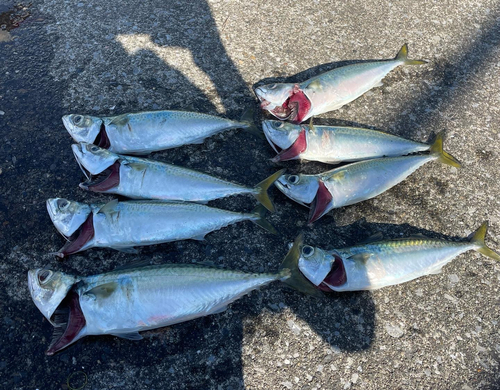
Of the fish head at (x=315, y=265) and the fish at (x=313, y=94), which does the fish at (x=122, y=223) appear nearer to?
the fish head at (x=315, y=265)

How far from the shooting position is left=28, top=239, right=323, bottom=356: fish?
2.18 metres

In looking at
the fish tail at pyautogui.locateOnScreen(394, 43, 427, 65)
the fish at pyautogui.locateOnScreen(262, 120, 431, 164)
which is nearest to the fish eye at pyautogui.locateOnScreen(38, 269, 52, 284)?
the fish at pyautogui.locateOnScreen(262, 120, 431, 164)

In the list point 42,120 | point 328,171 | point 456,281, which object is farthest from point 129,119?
point 456,281

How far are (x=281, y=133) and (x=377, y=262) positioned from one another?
4.04ft

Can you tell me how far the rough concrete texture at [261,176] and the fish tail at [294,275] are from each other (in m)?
0.14

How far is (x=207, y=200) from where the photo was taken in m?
2.83

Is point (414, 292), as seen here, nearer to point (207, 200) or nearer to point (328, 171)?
A: point (328, 171)

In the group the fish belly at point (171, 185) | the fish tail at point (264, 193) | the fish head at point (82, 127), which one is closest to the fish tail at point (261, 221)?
the fish tail at point (264, 193)

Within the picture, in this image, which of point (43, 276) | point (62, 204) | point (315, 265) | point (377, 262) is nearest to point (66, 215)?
point (62, 204)

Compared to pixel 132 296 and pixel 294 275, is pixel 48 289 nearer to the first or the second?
pixel 132 296

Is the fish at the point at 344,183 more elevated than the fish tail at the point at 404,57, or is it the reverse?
the fish tail at the point at 404,57

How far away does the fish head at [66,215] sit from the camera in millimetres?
2506

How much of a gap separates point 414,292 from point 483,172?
4.52ft

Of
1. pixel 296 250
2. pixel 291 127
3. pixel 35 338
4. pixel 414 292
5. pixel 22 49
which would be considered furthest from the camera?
pixel 22 49
